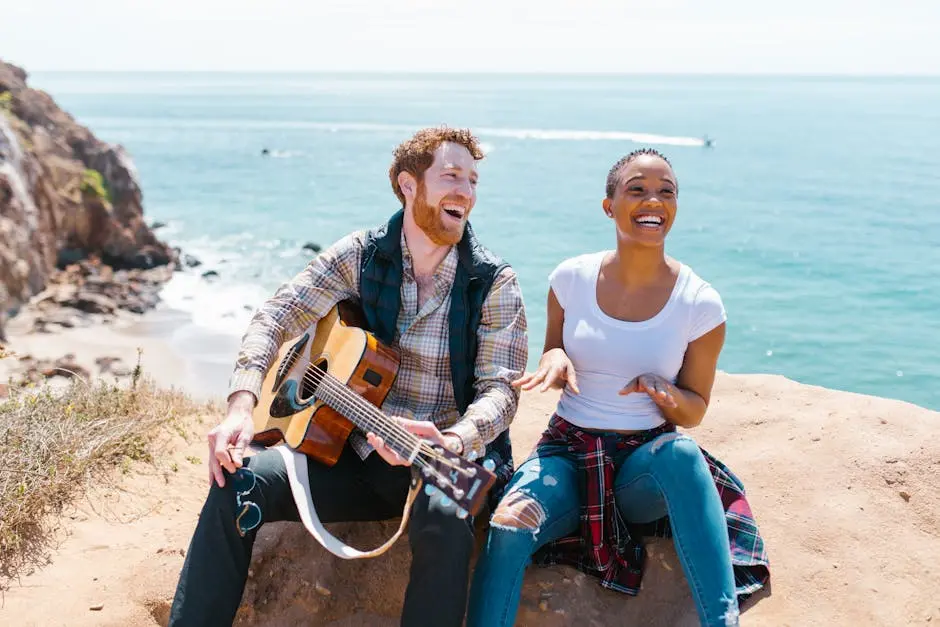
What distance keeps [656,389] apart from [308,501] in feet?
5.21

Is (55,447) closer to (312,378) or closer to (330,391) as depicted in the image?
(312,378)

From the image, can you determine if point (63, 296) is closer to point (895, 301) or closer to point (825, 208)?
point (895, 301)

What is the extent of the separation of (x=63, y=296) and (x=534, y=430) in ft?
46.7

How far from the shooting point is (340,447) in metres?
3.82

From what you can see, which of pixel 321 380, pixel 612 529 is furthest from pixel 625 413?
pixel 321 380

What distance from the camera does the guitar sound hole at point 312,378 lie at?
3.95 m

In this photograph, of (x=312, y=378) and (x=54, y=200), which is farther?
(x=54, y=200)

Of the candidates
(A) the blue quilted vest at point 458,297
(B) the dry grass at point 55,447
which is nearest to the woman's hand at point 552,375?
(A) the blue quilted vest at point 458,297

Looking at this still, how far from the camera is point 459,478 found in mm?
3021

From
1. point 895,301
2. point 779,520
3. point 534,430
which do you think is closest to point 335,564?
point 534,430

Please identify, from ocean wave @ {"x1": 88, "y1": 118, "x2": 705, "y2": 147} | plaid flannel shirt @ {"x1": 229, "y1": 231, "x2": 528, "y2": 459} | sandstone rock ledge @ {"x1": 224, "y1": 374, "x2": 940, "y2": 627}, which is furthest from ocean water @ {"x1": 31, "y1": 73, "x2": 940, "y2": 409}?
plaid flannel shirt @ {"x1": 229, "y1": 231, "x2": 528, "y2": 459}

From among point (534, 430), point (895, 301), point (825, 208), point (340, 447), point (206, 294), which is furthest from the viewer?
point (825, 208)

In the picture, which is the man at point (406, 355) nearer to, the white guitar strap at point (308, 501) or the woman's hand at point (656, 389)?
the white guitar strap at point (308, 501)

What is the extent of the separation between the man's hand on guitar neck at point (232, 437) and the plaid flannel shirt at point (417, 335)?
0.08 metres
